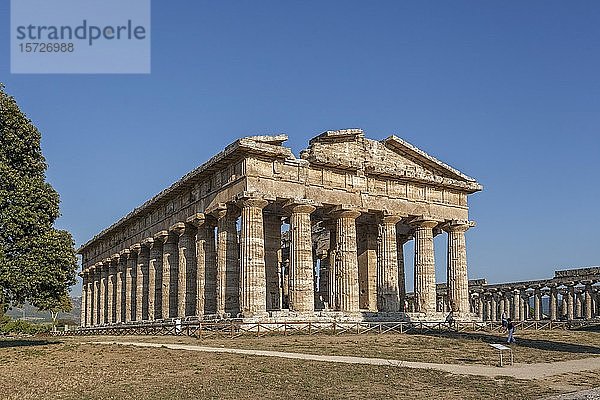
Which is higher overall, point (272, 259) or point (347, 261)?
point (272, 259)

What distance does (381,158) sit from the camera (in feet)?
173

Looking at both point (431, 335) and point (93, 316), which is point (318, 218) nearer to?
point (431, 335)

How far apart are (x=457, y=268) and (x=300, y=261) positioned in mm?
15928

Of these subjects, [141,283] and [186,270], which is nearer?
[186,270]

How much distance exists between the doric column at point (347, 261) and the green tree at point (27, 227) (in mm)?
21020

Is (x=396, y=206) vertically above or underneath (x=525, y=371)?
above

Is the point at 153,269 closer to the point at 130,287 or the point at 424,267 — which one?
the point at 130,287

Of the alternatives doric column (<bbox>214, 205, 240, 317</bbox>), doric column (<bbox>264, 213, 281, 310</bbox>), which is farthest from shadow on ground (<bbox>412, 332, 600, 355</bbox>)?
doric column (<bbox>264, 213, 281, 310</bbox>)

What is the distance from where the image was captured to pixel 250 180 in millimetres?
44750

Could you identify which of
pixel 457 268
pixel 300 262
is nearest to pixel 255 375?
pixel 300 262

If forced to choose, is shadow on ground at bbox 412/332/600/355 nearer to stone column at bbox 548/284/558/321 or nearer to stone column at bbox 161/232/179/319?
stone column at bbox 161/232/179/319

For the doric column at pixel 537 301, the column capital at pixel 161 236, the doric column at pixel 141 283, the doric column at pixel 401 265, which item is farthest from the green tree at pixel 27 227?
the doric column at pixel 537 301

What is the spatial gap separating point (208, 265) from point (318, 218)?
33.6ft

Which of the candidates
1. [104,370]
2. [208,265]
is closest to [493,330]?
[208,265]
